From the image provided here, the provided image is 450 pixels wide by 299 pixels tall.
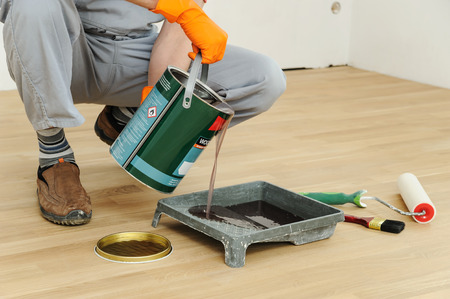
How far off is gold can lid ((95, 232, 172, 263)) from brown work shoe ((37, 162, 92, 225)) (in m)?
0.14

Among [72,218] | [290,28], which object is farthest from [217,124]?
[290,28]

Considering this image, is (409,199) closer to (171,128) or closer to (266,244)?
(266,244)

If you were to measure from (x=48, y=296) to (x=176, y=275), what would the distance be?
26cm

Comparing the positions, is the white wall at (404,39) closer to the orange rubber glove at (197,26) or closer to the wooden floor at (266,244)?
the wooden floor at (266,244)

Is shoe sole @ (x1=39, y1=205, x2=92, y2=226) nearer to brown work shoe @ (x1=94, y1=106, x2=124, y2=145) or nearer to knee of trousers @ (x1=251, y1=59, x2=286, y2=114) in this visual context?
brown work shoe @ (x1=94, y1=106, x2=124, y2=145)

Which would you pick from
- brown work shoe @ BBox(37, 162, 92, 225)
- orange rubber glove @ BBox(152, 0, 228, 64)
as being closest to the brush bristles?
orange rubber glove @ BBox(152, 0, 228, 64)

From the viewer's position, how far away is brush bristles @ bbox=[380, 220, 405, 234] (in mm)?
1594

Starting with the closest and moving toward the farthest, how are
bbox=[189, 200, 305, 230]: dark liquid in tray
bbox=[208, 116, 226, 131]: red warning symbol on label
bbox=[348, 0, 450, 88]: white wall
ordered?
bbox=[208, 116, 226, 131]: red warning symbol on label
bbox=[189, 200, 305, 230]: dark liquid in tray
bbox=[348, 0, 450, 88]: white wall

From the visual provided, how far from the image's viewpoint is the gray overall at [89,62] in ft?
4.95

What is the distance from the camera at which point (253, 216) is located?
1.61 m

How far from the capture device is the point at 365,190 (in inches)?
72.0

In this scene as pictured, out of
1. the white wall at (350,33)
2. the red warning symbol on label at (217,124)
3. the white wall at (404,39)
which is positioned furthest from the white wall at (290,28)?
the red warning symbol on label at (217,124)

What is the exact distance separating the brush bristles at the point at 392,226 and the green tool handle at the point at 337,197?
15 cm

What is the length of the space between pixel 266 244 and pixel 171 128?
351 millimetres
